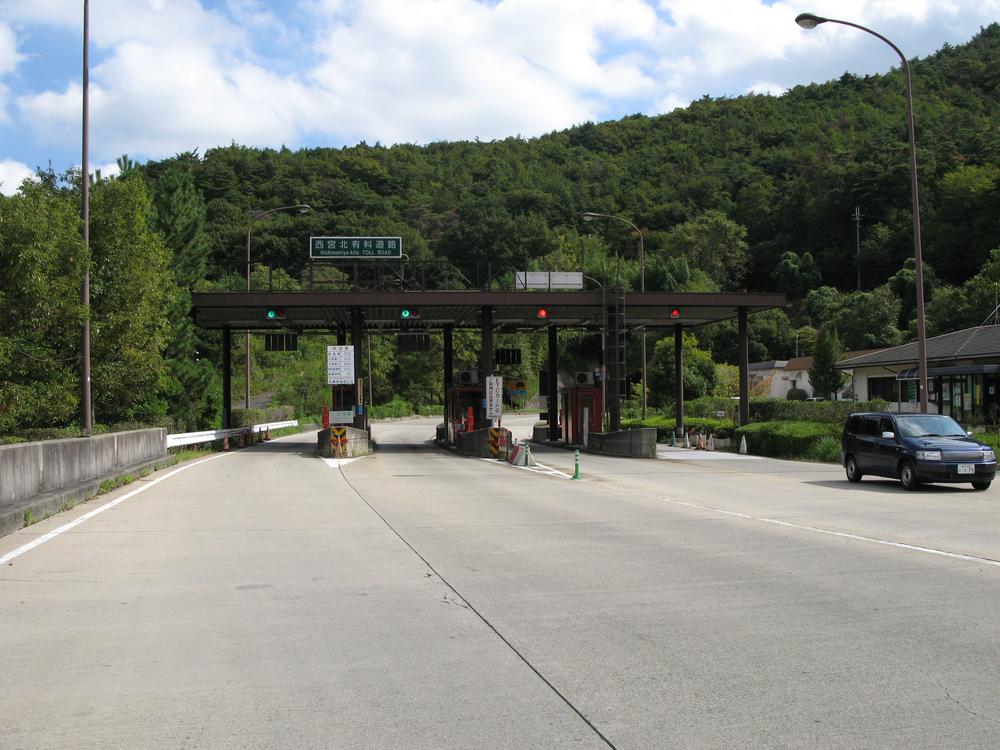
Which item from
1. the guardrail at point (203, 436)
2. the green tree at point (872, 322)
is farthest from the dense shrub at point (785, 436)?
the green tree at point (872, 322)

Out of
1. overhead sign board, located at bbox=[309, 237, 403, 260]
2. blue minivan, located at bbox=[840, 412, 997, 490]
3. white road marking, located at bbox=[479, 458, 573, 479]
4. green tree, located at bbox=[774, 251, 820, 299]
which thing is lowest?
white road marking, located at bbox=[479, 458, 573, 479]

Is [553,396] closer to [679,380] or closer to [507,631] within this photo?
[679,380]

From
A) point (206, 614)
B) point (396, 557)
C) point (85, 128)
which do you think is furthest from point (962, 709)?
point (85, 128)

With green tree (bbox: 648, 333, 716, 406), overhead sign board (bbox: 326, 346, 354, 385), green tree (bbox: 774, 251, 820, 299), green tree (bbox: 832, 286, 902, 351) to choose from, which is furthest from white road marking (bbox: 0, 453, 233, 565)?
green tree (bbox: 774, 251, 820, 299)

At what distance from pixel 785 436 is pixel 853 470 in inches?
460

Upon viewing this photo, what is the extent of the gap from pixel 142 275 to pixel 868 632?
2610cm

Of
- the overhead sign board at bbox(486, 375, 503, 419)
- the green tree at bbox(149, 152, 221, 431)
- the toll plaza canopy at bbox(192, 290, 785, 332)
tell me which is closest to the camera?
the overhead sign board at bbox(486, 375, 503, 419)

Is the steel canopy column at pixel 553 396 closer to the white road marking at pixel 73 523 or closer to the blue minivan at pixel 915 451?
the white road marking at pixel 73 523

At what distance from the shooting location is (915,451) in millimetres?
18656

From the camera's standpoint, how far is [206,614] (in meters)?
7.86

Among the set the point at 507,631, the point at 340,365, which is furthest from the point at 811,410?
the point at 507,631

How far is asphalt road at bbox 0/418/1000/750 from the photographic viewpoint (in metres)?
5.04

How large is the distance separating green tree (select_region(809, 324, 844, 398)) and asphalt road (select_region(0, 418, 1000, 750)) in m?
64.5

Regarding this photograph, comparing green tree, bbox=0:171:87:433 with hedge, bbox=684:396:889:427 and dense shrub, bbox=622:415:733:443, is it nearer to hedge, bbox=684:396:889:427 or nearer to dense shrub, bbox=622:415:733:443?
hedge, bbox=684:396:889:427
